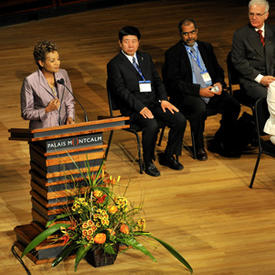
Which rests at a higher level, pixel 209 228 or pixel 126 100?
pixel 126 100

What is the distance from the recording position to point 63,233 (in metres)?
4.36

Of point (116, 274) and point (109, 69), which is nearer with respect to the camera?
point (116, 274)

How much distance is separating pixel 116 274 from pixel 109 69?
2.29 metres

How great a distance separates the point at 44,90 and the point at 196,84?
66.9 inches

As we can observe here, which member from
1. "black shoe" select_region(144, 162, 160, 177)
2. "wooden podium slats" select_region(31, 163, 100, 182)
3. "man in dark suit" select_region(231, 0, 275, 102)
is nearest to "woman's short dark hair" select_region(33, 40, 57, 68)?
"wooden podium slats" select_region(31, 163, 100, 182)

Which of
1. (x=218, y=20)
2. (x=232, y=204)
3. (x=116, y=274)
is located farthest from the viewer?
(x=218, y=20)

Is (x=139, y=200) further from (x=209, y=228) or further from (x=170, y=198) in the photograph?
(x=209, y=228)

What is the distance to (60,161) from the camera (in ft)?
14.1

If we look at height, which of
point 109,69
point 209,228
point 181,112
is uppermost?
point 109,69

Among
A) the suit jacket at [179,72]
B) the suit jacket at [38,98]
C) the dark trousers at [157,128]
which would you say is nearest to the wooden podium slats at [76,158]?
the suit jacket at [38,98]

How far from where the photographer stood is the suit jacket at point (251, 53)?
6348 millimetres

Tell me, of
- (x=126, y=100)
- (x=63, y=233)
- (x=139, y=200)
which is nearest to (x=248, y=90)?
(x=126, y=100)

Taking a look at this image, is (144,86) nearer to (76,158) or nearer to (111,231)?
(76,158)

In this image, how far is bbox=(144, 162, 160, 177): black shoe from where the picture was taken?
5799 millimetres
